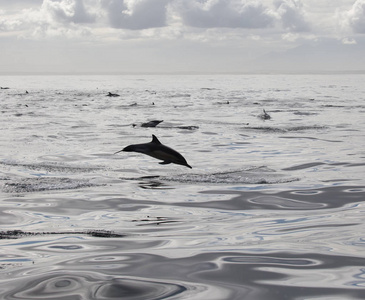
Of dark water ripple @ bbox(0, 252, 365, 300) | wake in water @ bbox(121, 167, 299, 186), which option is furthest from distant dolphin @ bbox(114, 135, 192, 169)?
dark water ripple @ bbox(0, 252, 365, 300)

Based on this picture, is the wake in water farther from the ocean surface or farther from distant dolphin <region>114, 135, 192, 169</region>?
distant dolphin <region>114, 135, 192, 169</region>

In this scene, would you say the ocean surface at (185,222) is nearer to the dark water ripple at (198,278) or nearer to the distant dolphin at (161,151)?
the dark water ripple at (198,278)

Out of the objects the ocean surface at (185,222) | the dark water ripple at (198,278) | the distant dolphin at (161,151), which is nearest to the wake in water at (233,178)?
the ocean surface at (185,222)

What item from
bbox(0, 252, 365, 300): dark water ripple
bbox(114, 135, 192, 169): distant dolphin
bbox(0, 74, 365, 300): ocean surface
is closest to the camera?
bbox(0, 252, 365, 300): dark water ripple

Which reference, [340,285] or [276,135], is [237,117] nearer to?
[276,135]

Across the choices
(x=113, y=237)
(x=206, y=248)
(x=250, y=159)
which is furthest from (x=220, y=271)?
(x=250, y=159)

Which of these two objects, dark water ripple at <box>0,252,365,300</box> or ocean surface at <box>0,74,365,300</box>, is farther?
ocean surface at <box>0,74,365,300</box>

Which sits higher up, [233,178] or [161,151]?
[161,151]

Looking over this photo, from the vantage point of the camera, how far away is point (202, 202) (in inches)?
343

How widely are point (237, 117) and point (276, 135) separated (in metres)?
8.49

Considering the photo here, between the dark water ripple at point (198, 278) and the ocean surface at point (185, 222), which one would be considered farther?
the ocean surface at point (185, 222)

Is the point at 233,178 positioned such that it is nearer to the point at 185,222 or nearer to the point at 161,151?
the point at 161,151

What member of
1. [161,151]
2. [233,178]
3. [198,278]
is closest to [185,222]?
[198,278]

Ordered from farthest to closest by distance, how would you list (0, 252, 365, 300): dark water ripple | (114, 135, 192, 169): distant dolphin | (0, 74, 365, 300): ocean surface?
1. (114, 135, 192, 169): distant dolphin
2. (0, 74, 365, 300): ocean surface
3. (0, 252, 365, 300): dark water ripple
